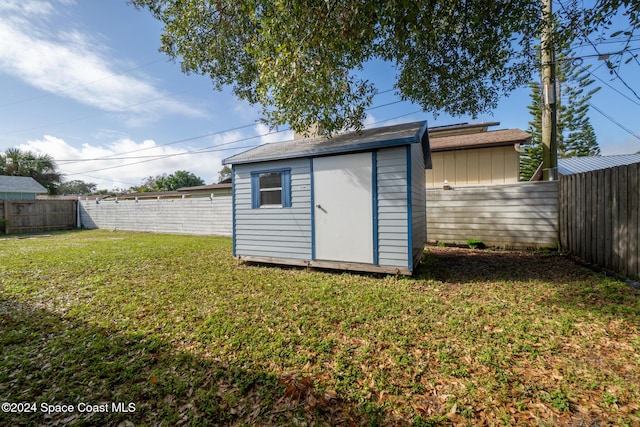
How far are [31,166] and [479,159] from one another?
142 ft

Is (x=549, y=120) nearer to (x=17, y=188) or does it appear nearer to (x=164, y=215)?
(x=164, y=215)

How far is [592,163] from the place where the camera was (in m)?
8.20

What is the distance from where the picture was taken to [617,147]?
85.6 feet

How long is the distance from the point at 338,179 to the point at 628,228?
177 inches

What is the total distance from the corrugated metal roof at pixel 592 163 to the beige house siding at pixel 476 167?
1.39m

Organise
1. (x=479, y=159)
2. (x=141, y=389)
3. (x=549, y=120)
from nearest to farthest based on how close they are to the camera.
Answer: (x=141, y=389)
(x=549, y=120)
(x=479, y=159)

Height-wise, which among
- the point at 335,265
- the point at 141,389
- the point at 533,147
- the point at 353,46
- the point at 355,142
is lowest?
the point at 141,389

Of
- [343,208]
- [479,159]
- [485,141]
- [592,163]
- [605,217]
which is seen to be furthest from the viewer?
[479,159]

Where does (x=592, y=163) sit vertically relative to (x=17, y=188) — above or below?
below

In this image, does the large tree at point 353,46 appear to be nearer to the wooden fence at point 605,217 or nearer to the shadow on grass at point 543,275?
the wooden fence at point 605,217

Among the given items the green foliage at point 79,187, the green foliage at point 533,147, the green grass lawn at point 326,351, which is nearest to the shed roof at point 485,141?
the green grass lawn at point 326,351

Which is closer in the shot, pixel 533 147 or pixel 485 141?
pixel 485 141

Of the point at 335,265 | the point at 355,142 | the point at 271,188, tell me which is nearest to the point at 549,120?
the point at 355,142

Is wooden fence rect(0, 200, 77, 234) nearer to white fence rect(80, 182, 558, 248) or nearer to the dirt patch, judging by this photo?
white fence rect(80, 182, 558, 248)
